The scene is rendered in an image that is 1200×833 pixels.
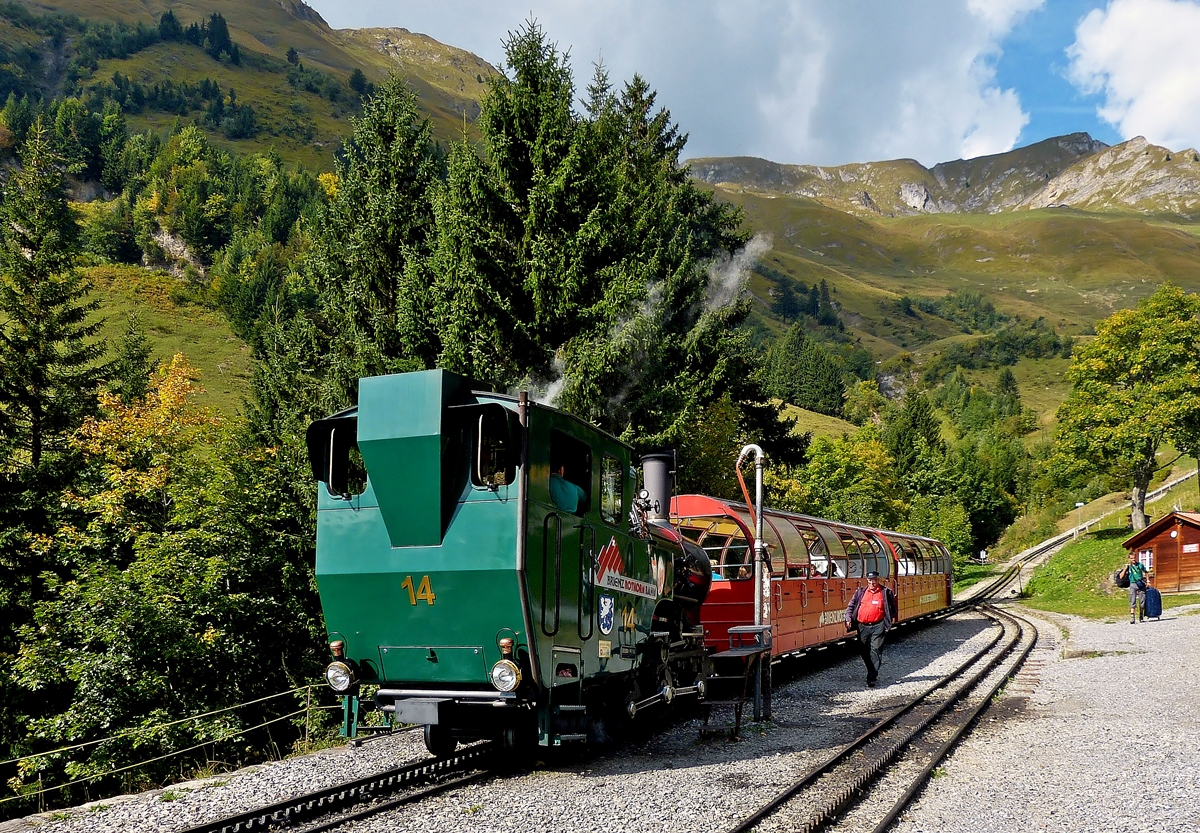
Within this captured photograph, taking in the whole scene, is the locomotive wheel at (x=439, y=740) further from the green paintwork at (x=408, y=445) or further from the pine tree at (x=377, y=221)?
the pine tree at (x=377, y=221)

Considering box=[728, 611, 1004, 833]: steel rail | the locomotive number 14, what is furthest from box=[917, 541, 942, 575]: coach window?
the locomotive number 14

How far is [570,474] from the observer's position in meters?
9.36

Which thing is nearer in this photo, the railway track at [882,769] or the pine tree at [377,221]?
the railway track at [882,769]

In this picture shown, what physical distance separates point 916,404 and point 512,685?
349 ft

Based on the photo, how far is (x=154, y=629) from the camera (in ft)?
57.9

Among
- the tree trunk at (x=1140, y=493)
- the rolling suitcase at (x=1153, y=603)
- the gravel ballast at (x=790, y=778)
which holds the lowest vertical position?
the gravel ballast at (x=790, y=778)

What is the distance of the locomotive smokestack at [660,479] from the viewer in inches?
567

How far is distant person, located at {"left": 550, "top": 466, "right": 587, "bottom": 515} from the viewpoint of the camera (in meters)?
8.88

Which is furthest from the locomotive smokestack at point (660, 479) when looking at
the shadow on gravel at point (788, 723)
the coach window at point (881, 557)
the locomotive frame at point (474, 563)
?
the coach window at point (881, 557)

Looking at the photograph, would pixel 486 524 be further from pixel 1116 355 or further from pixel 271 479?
pixel 1116 355

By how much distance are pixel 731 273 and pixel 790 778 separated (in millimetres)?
27488

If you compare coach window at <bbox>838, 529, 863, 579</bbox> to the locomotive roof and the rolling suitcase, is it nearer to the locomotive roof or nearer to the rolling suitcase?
the locomotive roof

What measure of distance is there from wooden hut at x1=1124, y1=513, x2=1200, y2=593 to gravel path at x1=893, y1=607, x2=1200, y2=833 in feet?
80.5

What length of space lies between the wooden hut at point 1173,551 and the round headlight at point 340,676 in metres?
40.4
